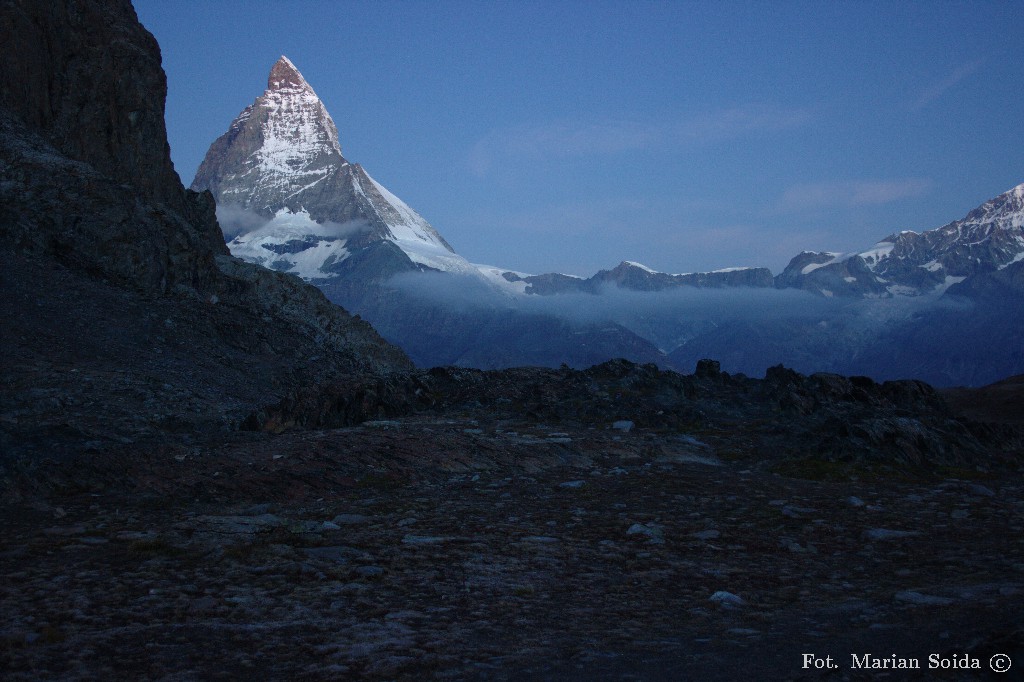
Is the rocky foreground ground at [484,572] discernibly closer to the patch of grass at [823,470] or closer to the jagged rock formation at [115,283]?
the patch of grass at [823,470]

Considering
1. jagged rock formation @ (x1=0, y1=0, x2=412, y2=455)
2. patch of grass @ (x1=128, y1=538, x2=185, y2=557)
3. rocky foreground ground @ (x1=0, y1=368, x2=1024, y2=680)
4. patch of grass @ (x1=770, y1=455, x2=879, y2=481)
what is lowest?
patch of grass @ (x1=770, y1=455, x2=879, y2=481)

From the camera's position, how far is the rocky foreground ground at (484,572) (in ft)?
18.8

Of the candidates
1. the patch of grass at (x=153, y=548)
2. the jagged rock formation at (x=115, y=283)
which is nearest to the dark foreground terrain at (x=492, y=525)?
the patch of grass at (x=153, y=548)

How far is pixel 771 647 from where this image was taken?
5961 mm

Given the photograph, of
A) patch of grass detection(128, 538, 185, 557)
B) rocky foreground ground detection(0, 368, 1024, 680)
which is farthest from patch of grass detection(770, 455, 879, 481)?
patch of grass detection(128, 538, 185, 557)

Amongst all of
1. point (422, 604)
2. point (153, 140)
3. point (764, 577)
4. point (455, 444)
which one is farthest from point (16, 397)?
point (153, 140)

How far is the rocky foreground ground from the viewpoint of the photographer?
5.73 meters

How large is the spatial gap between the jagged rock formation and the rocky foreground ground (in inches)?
261

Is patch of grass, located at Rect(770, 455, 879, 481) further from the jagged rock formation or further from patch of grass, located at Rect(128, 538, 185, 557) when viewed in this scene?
the jagged rock formation

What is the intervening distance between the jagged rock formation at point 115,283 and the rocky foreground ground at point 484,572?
21.7 feet

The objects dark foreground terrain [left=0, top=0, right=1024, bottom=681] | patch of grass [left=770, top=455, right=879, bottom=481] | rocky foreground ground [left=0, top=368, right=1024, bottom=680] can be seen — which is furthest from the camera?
patch of grass [left=770, top=455, right=879, bottom=481]

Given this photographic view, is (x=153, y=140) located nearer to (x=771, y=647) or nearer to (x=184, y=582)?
(x=184, y=582)

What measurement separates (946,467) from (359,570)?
14.8 meters

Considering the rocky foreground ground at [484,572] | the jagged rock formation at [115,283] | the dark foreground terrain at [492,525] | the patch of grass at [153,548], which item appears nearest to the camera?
the rocky foreground ground at [484,572]
